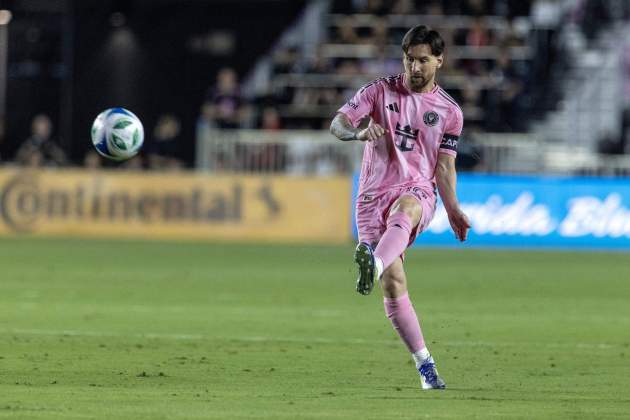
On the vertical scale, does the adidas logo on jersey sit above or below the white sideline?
above

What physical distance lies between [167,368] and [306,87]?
22024mm

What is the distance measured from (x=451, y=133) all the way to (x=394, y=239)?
94cm

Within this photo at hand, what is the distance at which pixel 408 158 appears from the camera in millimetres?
9406

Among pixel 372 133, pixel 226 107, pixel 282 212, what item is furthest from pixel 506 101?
pixel 372 133

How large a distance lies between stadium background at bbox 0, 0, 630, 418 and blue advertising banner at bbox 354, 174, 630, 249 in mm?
38

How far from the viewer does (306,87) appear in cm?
3178

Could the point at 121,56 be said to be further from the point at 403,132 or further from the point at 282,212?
the point at 403,132

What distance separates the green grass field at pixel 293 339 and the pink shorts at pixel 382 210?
0.93 m

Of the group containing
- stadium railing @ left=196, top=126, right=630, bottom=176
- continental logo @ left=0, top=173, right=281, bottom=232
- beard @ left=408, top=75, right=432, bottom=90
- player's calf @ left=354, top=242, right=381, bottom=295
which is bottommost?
continental logo @ left=0, top=173, right=281, bottom=232

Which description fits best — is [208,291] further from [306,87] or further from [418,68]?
[306,87]

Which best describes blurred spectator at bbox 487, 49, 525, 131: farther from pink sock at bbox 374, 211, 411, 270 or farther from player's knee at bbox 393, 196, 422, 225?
pink sock at bbox 374, 211, 411, 270

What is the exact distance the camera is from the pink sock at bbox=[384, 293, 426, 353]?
912 cm

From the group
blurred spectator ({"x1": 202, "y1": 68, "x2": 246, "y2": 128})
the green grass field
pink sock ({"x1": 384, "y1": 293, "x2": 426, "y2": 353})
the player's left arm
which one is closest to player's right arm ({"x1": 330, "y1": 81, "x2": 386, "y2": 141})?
the player's left arm

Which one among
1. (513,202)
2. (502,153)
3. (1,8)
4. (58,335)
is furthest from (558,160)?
(58,335)
